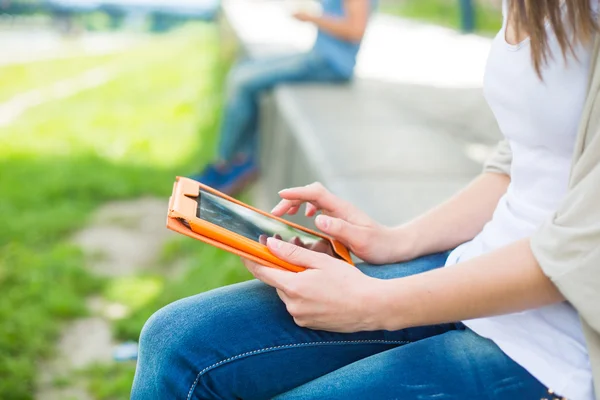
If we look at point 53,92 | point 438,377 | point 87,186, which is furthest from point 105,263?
point 53,92

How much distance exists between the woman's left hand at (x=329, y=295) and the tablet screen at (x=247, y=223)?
94 millimetres

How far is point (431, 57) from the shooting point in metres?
4.77

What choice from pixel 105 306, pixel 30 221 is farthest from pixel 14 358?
pixel 30 221

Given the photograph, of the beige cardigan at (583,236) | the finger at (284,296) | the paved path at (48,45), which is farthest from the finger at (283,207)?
the paved path at (48,45)

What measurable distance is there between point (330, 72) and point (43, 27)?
1111cm

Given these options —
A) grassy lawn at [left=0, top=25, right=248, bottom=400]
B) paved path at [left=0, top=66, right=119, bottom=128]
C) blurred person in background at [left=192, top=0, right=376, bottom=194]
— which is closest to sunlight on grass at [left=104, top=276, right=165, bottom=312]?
grassy lawn at [left=0, top=25, right=248, bottom=400]

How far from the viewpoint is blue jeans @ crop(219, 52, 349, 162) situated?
3.65 m

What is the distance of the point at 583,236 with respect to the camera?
2.73ft

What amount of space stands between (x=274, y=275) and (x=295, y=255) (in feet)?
0.14

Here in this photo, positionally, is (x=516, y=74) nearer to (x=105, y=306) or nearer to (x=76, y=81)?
(x=105, y=306)

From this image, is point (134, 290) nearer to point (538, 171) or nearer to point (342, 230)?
point (342, 230)

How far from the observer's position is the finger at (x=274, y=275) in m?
0.99

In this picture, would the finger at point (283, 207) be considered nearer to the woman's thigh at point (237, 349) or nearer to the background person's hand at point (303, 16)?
the woman's thigh at point (237, 349)

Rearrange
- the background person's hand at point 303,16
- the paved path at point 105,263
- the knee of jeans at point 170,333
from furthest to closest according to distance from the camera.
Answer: the background person's hand at point 303,16
the paved path at point 105,263
the knee of jeans at point 170,333
